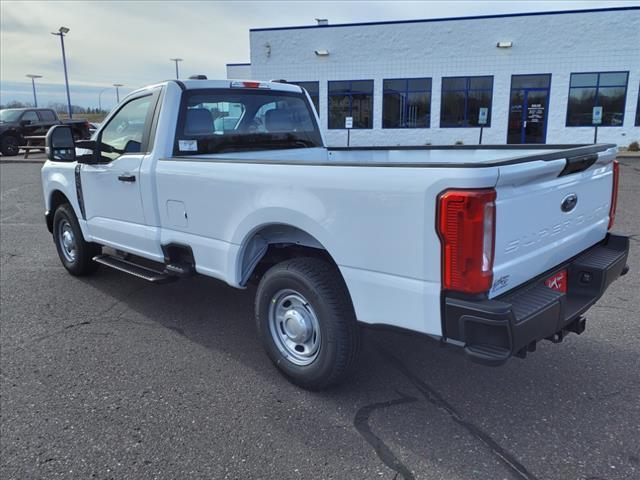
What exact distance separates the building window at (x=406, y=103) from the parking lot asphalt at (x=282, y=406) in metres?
20.2

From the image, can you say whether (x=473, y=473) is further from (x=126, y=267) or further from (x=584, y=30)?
(x=584, y=30)

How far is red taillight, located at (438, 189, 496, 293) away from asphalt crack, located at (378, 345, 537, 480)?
0.94m

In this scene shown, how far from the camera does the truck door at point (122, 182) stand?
432 cm

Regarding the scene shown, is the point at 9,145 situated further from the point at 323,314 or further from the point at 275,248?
the point at 323,314

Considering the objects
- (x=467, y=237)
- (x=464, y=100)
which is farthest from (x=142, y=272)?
(x=464, y=100)

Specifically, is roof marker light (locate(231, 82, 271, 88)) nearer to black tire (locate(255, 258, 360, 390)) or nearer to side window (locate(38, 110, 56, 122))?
black tire (locate(255, 258, 360, 390))

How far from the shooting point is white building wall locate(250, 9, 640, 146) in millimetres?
21547

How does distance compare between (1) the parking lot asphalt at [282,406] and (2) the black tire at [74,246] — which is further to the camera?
(2) the black tire at [74,246]

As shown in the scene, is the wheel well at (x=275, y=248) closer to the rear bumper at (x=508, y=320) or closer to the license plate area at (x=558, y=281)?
the rear bumper at (x=508, y=320)

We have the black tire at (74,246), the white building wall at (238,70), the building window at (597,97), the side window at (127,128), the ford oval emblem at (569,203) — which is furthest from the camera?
the white building wall at (238,70)

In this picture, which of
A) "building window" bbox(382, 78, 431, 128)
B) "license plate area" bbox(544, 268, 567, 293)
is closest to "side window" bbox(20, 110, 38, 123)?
"building window" bbox(382, 78, 431, 128)

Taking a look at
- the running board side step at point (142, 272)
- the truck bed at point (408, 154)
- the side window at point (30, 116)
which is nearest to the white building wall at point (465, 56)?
the side window at point (30, 116)

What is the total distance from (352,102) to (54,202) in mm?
20235

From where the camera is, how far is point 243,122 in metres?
4.66
